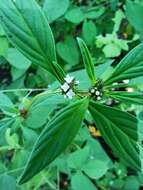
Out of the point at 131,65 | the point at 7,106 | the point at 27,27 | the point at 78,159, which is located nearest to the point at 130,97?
the point at 131,65

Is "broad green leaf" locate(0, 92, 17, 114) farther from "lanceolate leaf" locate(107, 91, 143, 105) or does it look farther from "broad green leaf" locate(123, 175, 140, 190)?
"broad green leaf" locate(123, 175, 140, 190)

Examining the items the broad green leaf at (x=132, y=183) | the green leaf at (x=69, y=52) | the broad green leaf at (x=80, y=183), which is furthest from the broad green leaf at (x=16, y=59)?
the broad green leaf at (x=132, y=183)

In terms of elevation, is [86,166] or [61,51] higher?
[61,51]

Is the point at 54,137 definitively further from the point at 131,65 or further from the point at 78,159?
the point at 78,159

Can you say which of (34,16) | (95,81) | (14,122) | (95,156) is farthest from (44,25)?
(95,156)

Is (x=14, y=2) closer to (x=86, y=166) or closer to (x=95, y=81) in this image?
(x=95, y=81)

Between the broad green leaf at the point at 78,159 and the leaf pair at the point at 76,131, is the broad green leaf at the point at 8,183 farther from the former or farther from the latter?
the leaf pair at the point at 76,131
